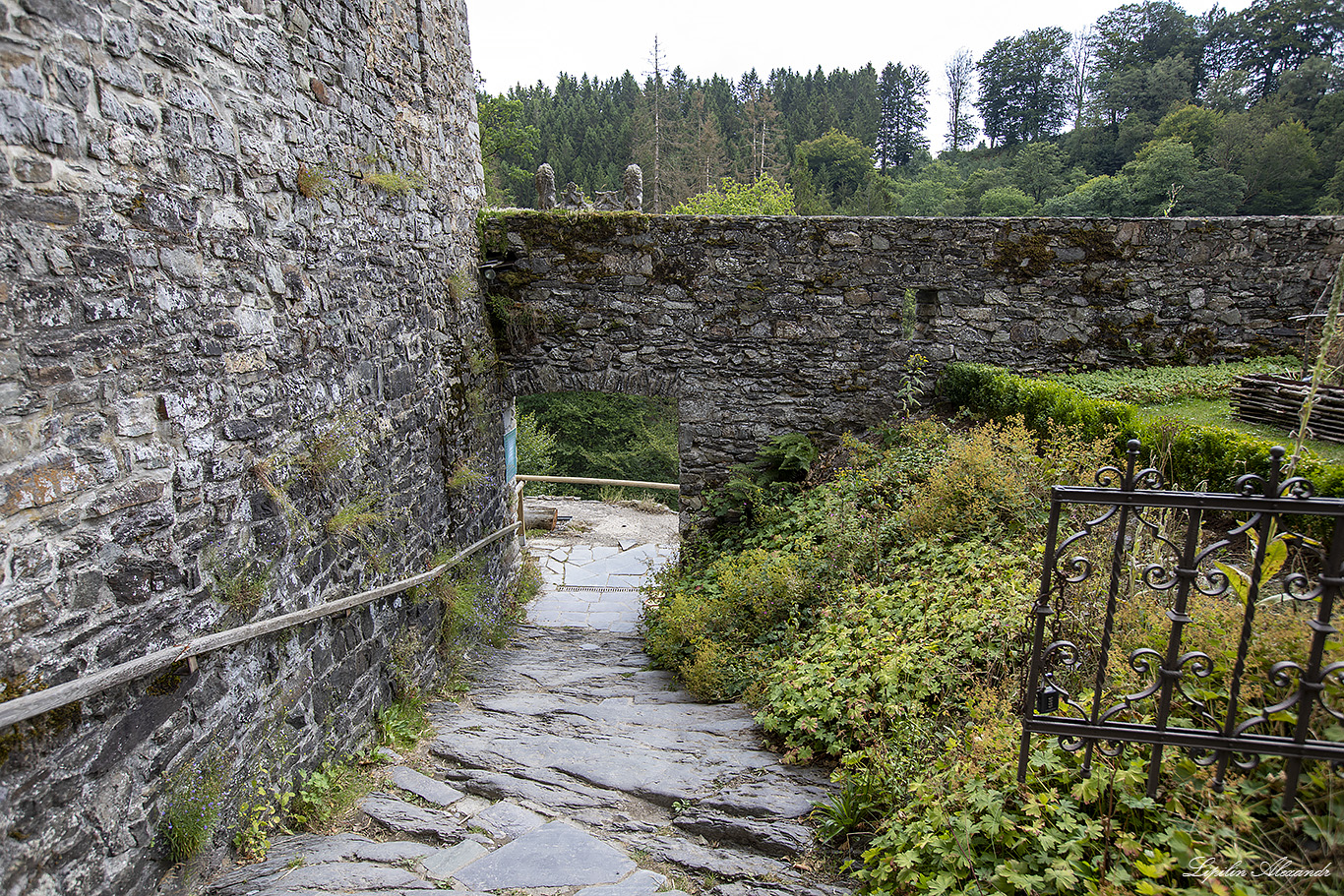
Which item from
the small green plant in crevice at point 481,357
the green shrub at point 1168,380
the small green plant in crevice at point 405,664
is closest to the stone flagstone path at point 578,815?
the small green plant in crevice at point 405,664

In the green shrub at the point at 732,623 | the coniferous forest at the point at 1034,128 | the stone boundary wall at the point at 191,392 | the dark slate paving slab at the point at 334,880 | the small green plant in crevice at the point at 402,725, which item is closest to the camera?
the stone boundary wall at the point at 191,392

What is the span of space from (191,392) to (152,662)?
105 cm

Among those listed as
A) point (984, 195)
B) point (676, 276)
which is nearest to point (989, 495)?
point (676, 276)

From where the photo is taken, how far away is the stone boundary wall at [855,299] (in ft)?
22.4

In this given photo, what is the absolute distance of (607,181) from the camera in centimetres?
3331

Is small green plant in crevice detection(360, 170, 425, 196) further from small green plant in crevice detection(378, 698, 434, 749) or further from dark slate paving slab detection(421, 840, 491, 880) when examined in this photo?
dark slate paving slab detection(421, 840, 491, 880)

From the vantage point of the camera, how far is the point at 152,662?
237 centimetres

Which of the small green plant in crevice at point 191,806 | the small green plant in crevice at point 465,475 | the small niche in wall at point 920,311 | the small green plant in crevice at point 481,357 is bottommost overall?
the small green plant in crevice at point 191,806

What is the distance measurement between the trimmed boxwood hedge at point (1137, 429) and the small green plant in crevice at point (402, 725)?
4588 mm

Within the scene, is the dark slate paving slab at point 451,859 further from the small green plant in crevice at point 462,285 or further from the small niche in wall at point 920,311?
the small niche in wall at point 920,311

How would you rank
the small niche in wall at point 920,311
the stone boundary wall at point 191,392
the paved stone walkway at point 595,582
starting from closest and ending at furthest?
1. the stone boundary wall at point 191,392
2. the small niche in wall at point 920,311
3. the paved stone walkway at point 595,582

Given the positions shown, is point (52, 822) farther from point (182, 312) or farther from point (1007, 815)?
point (1007, 815)

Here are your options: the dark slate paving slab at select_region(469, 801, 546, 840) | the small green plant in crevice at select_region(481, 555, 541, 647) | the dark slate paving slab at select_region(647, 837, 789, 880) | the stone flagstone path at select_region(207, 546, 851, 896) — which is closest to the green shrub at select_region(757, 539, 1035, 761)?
the stone flagstone path at select_region(207, 546, 851, 896)

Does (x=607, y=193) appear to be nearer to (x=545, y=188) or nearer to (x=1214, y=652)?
(x=545, y=188)
